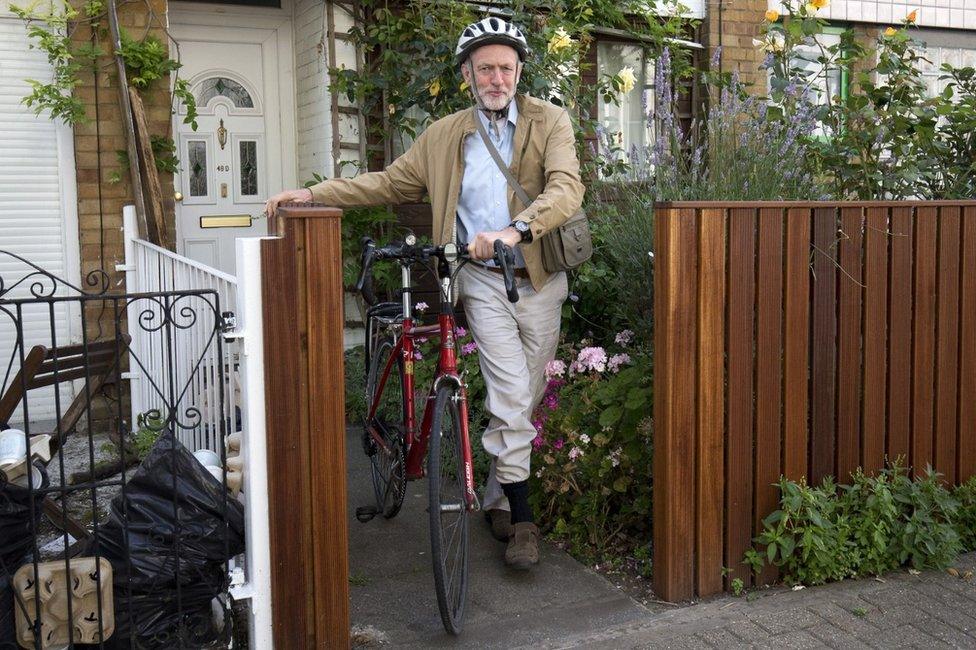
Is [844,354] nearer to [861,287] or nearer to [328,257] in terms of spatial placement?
[861,287]

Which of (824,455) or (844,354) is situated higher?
(844,354)

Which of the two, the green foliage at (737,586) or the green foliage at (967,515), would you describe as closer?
the green foliage at (737,586)

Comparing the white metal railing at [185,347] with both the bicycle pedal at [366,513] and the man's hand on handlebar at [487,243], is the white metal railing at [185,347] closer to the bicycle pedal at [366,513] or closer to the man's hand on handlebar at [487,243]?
the bicycle pedal at [366,513]

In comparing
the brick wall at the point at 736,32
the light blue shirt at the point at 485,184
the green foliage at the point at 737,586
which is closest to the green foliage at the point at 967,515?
the green foliage at the point at 737,586

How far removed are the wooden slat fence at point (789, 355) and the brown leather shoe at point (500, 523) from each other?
2.35 feet

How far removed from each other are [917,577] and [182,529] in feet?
9.22

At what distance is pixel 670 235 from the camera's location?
369cm

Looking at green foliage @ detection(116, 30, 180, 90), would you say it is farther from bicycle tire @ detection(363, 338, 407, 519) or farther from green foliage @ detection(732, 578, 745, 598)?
green foliage @ detection(732, 578, 745, 598)

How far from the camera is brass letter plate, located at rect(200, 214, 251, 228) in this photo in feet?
22.7

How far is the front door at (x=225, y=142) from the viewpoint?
271 inches

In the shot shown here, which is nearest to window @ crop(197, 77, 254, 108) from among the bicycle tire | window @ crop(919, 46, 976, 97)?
the bicycle tire

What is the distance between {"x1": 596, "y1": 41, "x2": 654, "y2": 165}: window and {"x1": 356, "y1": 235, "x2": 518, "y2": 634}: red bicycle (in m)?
4.33

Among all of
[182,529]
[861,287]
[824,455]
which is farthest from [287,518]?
[861,287]

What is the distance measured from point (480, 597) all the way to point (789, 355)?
1.49 m
